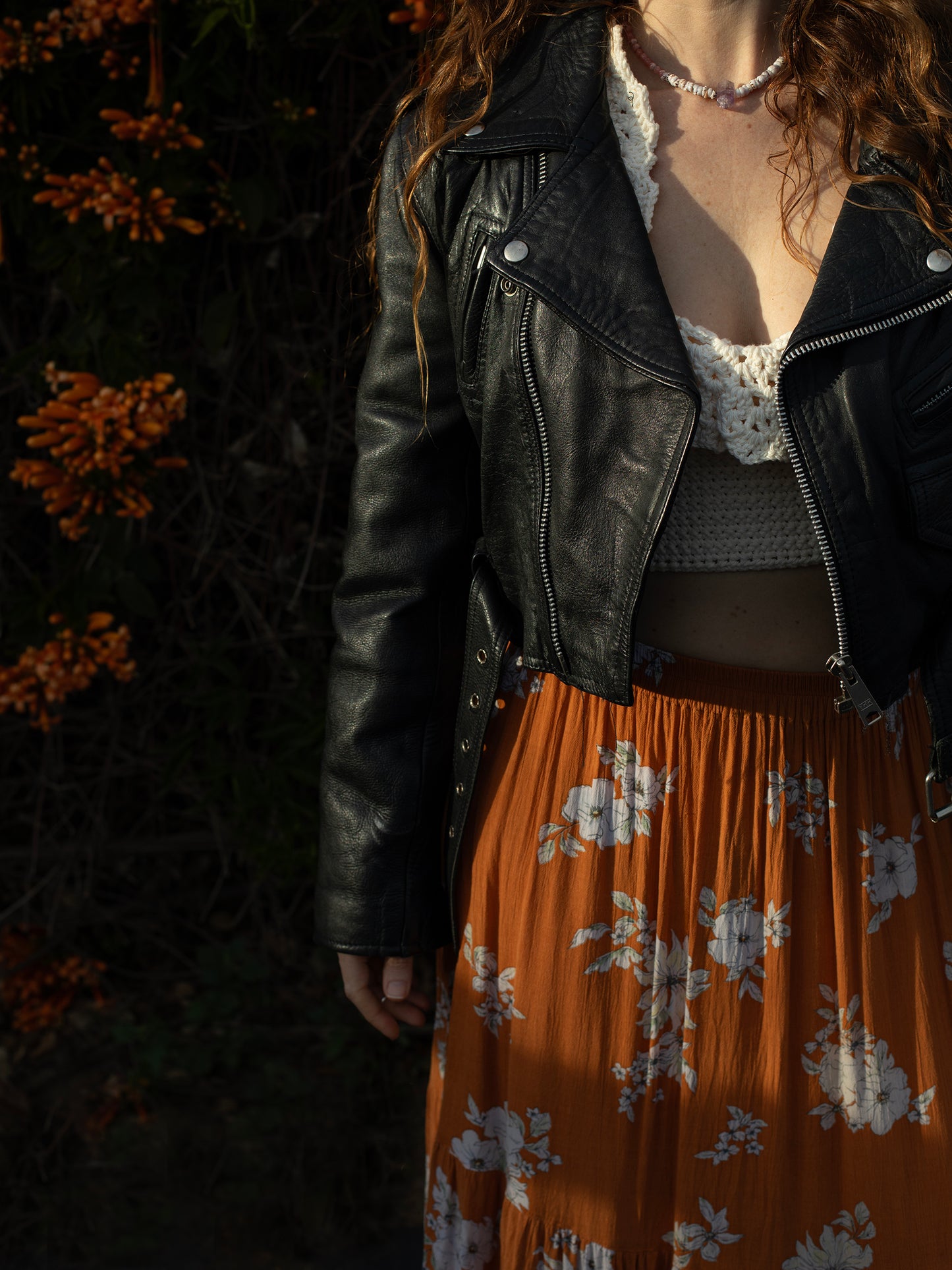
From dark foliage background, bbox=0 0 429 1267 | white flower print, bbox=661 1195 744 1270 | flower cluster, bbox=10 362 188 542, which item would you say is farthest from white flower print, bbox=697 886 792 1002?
flower cluster, bbox=10 362 188 542

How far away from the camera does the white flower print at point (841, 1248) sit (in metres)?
1.07

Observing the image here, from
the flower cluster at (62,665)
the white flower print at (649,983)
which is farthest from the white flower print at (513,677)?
the flower cluster at (62,665)

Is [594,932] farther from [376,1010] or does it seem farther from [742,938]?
[376,1010]

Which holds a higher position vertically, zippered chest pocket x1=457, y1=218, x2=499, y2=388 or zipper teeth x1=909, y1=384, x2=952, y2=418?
zippered chest pocket x1=457, y1=218, x2=499, y2=388

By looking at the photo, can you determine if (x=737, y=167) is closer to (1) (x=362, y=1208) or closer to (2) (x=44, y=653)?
(2) (x=44, y=653)

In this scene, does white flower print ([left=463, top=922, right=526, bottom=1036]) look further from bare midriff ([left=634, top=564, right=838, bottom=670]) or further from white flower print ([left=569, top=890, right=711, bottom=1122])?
bare midriff ([left=634, top=564, right=838, bottom=670])

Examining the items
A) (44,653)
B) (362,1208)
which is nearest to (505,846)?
(44,653)

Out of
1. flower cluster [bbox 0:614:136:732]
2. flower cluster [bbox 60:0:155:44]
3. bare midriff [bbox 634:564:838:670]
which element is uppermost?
flower cluster [bbox 60:0:155:44]

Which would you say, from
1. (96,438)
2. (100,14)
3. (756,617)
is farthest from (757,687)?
(100,14)

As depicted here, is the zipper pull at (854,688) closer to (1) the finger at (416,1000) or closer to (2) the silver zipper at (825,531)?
(2) the silver zipper at (825,531)

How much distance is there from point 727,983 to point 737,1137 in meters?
0.15

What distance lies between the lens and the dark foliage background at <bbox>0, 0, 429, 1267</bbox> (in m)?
1.88

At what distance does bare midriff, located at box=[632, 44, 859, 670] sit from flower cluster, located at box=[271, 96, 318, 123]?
898 mm

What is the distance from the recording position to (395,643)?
1.26 metres
